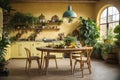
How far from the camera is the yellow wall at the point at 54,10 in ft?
35.6

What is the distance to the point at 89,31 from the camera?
1037 centimetres

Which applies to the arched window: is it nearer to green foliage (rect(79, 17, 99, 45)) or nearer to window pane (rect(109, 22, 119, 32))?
window pane (rect(109, 22, 119, 32))

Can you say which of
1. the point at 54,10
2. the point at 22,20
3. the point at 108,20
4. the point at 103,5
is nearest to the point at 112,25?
the point at 108,20

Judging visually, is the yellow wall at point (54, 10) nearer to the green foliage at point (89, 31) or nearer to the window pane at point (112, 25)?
the green foliage at point (89, 31)

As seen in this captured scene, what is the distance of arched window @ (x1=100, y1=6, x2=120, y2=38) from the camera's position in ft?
30.9

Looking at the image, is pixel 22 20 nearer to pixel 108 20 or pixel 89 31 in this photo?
pixel 89 31

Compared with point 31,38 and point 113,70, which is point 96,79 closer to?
point 113,70

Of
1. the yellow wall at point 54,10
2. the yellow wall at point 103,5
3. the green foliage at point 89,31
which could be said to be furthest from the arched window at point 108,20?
the yellow wall at point 54,10

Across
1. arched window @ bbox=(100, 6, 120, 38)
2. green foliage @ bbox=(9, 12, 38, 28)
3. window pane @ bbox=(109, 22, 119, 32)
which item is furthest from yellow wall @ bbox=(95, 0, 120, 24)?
green foliage @ bbox=(9, 12, 38, 28)

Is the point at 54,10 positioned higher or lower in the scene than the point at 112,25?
higher

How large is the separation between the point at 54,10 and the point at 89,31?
81.5 inches

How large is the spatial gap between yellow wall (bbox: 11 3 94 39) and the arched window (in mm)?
815

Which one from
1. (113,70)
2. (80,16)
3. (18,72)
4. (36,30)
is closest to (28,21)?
(36,30)

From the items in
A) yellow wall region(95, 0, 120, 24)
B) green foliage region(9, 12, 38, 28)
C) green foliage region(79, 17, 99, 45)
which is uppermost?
yellow wall region(95, 0, 120, 24)
